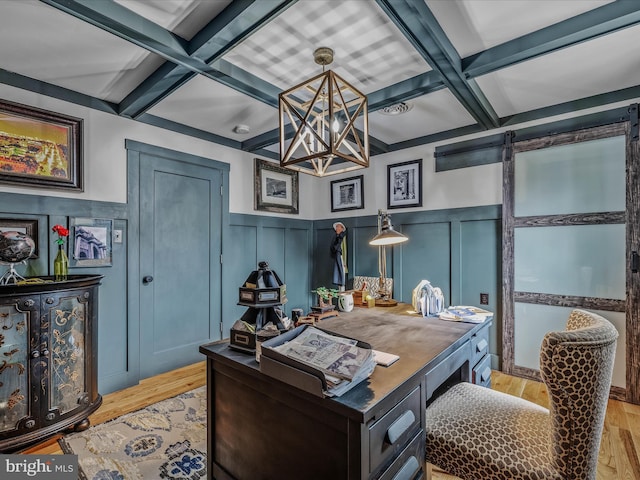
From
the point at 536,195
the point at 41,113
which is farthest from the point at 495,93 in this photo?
the point at 41,113

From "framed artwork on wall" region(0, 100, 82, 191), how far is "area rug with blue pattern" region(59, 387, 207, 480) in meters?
1.86

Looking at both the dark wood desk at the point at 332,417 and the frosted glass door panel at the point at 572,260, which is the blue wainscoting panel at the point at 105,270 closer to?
the dark wood desk at the point at 332,417

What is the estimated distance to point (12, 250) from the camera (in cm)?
202

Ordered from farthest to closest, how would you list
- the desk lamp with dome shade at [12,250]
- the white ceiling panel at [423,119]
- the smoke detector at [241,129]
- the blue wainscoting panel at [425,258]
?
the blue wainscoting panel at [425,258] < the smoke detector at [241,129] < the white ceiling panel at [423,119] < the desk lamp with dome shade at [12,250]

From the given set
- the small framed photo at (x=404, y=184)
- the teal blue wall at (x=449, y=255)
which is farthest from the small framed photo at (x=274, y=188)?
the small framed photo at (x=404, y=184)

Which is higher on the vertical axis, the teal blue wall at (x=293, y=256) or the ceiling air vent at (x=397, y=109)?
the ceiling air vent at (x=397, y=109)

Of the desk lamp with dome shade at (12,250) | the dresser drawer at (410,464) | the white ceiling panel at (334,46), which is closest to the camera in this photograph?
the dresser drawer at (410,464)

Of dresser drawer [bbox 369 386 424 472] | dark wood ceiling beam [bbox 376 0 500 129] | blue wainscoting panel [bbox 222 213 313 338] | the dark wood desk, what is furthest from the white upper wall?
dresser drawer [bbox 369 386 424 472]

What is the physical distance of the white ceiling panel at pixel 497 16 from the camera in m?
1.68

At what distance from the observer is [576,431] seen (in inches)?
41.4

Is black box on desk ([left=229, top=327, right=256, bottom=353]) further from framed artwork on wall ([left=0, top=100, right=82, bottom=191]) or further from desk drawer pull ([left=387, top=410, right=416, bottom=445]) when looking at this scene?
framed artwork on wall ([left=0, top=100, right=82, bottom=191])

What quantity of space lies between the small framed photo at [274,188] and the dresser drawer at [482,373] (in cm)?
297

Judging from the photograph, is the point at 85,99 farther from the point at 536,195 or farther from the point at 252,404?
the point at 536,195

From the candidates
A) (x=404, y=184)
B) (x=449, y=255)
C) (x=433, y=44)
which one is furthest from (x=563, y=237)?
(x=433, y=44)
